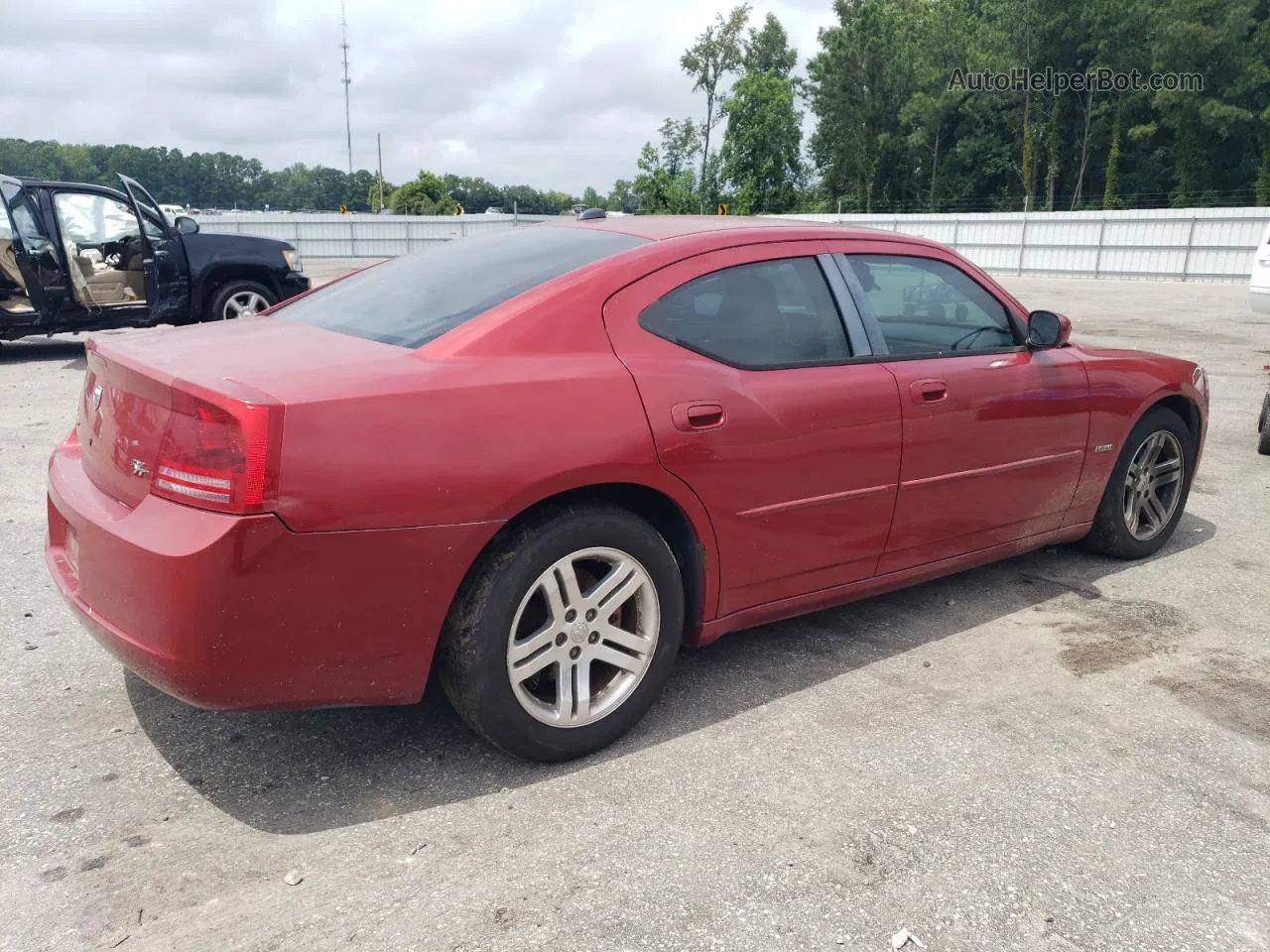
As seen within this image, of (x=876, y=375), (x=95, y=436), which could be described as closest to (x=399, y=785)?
(x=95, y=436)

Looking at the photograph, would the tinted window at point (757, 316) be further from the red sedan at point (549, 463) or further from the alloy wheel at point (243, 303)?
the alloy wheel at point (243, 303)

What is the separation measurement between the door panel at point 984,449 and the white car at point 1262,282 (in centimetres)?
873

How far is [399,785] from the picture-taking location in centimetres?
291

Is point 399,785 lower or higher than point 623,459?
lower

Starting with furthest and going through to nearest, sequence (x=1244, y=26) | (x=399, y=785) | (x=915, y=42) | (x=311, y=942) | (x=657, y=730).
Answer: (x=915, y=42) < (x=1244, y=26) < (x=657, y=730) < (x=399, y=785) < (x=311, y=942)

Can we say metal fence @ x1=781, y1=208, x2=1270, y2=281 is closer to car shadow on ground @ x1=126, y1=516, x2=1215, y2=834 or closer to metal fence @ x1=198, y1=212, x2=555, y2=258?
metal fence @ x1=198, y1=212, x2=555, y2=258

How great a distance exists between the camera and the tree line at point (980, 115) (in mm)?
46375

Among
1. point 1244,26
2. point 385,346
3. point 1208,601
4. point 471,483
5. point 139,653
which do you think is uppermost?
point 1244,26

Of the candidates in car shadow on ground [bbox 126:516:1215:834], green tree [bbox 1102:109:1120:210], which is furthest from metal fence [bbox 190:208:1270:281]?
car shadow on ground [bbox 126:516:1215:834]

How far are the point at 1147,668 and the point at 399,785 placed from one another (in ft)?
8.56

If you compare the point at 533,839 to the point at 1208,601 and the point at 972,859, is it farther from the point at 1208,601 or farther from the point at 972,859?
the point at 1208,601

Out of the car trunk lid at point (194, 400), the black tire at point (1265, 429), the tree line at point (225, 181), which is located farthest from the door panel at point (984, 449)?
the tree line at point (225, 181)

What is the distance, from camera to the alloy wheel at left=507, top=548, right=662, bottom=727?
2.91 m

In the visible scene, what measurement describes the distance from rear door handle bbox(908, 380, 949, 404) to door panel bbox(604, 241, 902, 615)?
0.09 meters
